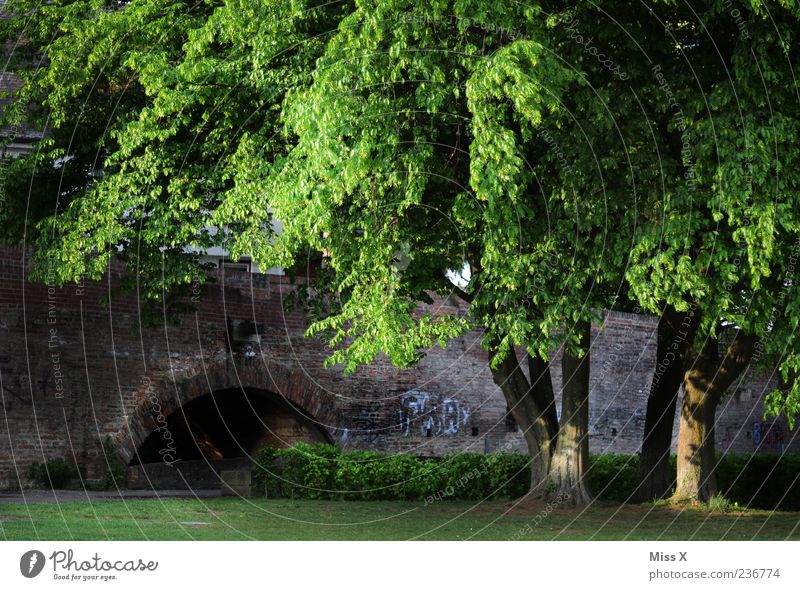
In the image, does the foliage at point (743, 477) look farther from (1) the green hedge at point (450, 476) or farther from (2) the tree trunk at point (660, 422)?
(2) the tree trunk at point (660, 422)

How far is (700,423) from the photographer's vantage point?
18297mm

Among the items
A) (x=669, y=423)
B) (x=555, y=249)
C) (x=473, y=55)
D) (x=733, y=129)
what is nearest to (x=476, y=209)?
(x=555, y=249)

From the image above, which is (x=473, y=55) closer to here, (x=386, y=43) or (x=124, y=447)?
(x=386, y=43)

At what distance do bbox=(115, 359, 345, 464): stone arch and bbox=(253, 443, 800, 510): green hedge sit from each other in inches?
75.7

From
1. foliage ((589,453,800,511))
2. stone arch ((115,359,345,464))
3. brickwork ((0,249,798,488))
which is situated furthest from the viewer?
foliage ((589,453,800,511))

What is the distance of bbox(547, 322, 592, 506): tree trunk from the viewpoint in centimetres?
1722

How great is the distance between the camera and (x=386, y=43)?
1284 centimetres

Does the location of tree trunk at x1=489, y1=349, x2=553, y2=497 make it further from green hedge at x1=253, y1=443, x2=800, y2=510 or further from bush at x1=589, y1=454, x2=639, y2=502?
bush at x1=589, y1=454, x2=639, y2=502

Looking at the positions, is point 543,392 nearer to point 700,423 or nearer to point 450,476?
point 700,423

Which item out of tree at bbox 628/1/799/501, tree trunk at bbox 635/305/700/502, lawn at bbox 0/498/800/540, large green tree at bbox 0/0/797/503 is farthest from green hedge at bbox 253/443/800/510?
tree at bbox 628/1/799/501

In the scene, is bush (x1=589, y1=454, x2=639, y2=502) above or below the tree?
below

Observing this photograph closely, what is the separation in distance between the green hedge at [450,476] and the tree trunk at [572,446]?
3124 millimetres

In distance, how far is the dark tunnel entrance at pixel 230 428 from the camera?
76.2ft

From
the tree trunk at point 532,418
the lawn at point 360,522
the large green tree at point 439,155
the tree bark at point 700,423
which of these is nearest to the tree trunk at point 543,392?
the tree trunk at point 532,418
